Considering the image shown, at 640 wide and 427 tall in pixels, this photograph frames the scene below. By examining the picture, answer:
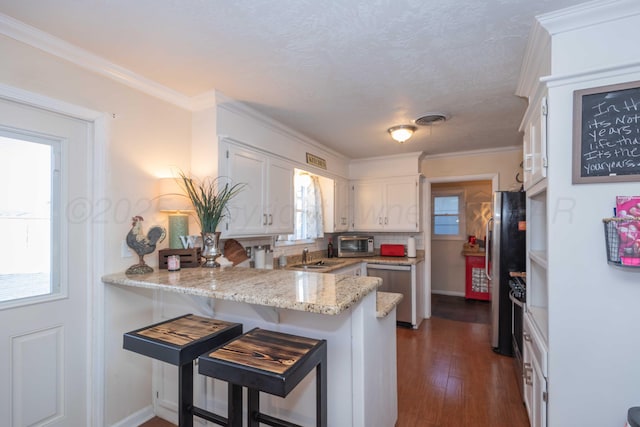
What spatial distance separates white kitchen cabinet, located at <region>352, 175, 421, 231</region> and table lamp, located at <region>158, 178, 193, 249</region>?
283cm

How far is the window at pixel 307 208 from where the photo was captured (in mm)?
4039

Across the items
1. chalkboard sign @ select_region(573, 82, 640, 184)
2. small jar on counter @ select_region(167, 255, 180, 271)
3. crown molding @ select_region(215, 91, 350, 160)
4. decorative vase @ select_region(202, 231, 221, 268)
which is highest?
crown molding @ select_region(215, 91, 350, 160)

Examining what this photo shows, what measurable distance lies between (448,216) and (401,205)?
2.06 m

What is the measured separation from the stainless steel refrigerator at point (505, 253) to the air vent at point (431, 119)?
1.03 metres

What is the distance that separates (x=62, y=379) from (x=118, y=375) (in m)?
0.31

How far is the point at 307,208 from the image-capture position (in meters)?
4.16

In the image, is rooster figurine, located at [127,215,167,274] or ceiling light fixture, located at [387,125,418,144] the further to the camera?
ceiling light fixture, located at [387,125,418,144]

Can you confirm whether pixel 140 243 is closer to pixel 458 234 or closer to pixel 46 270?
pixel 46 270

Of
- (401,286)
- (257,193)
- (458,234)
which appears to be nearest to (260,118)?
(257,193)

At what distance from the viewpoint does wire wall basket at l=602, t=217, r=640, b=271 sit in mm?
1263

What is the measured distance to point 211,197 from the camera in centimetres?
232

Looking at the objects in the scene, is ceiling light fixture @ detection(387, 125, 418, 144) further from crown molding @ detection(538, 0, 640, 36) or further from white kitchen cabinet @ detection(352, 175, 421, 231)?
crown molding @ detection(538, 0, 640, 36)

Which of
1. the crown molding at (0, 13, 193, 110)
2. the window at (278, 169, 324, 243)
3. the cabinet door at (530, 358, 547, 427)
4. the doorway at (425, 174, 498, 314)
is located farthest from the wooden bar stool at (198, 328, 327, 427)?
the doorway at (425, 174, 498, 314)

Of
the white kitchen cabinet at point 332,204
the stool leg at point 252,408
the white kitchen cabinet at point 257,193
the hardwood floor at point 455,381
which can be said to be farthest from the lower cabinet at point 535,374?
the white kitchen cabinet at point 332,204
